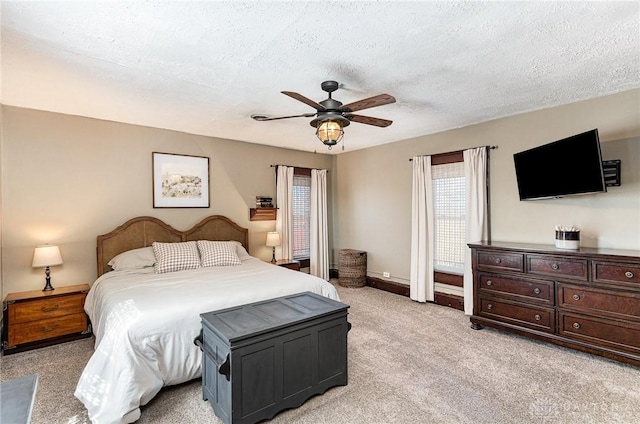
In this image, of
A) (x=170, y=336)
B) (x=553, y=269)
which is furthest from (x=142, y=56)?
(x=553, y=269)

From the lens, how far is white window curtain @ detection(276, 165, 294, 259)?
5.60 m

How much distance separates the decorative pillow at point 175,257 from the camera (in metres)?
3.78

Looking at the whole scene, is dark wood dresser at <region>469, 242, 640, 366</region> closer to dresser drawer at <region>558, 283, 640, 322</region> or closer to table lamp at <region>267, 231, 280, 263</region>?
dresser drawer at <region>558, 283, 640, 322</region>

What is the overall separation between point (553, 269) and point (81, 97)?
17.0ft

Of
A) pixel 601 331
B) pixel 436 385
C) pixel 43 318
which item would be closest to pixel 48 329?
pixel 43 318

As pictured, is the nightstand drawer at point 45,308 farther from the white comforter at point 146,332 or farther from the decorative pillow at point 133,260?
the decorative pillow at point 133,260

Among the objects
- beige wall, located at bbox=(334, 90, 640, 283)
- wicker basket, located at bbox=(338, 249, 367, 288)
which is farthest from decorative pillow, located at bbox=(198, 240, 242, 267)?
beige wall, located at bbox=(334, 90, 640, 283)

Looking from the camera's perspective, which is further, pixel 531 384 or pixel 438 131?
pixel 438 131

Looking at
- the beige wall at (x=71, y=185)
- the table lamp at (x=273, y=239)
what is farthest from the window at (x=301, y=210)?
the beige wall at (x=71, y=185)

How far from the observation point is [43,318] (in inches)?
128

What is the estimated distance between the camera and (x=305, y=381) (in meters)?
2.31

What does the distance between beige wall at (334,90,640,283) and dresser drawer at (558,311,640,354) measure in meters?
0.88

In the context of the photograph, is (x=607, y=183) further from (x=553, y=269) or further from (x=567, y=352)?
(x=567, y=352)

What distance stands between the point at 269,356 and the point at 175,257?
7.64ft
